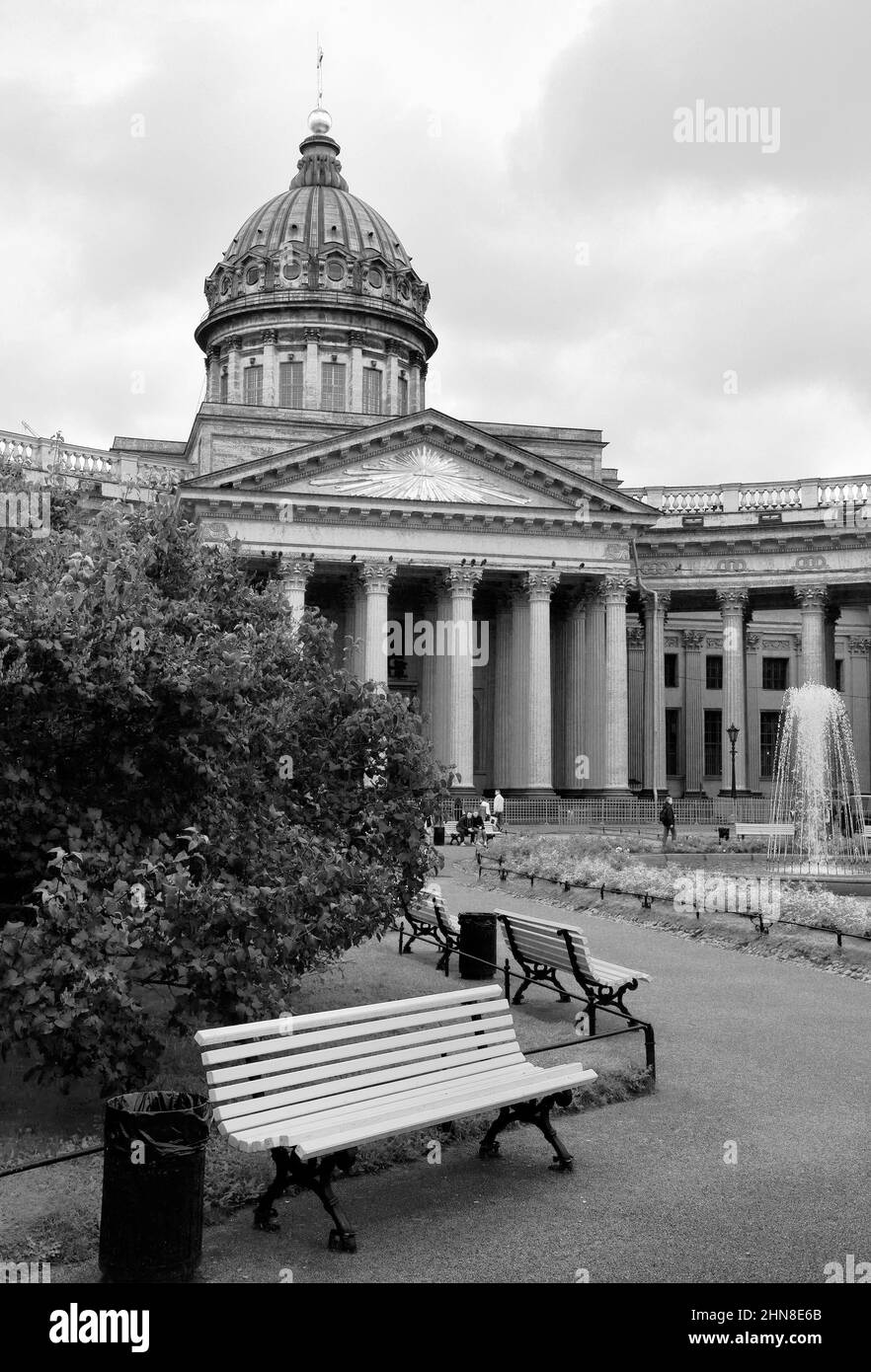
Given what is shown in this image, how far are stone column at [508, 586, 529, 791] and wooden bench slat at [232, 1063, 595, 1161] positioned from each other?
40579 millimetres

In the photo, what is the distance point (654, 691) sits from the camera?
5259 cm

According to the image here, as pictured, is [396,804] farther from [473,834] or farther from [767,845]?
[473,834]

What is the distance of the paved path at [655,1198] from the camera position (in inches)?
258

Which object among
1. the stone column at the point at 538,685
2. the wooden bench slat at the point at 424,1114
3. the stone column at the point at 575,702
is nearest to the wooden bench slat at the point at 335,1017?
the wooden bench slat at the point at 424,1114

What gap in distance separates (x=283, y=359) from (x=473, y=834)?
3262 centimetres

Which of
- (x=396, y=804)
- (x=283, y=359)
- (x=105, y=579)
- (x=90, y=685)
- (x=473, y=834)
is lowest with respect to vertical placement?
(x=473, y=834)

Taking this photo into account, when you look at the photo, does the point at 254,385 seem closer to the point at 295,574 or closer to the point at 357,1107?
the point at 295,574

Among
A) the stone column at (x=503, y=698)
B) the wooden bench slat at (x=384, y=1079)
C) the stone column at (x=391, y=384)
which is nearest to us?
the wooden bench slat at (x=384, y=1079)

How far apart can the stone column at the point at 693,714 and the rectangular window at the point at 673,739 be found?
38cm

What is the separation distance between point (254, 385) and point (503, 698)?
22433 mm

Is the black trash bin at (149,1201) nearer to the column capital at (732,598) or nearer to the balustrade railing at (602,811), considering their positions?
the balustrade railing at (602,811)

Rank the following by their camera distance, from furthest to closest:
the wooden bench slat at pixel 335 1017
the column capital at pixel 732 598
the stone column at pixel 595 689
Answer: the column capital at pixel 732 598 < the stone column at pixel 595 689 < the wooden bench slat at pixel 335 1017

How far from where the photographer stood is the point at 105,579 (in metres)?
9.68
